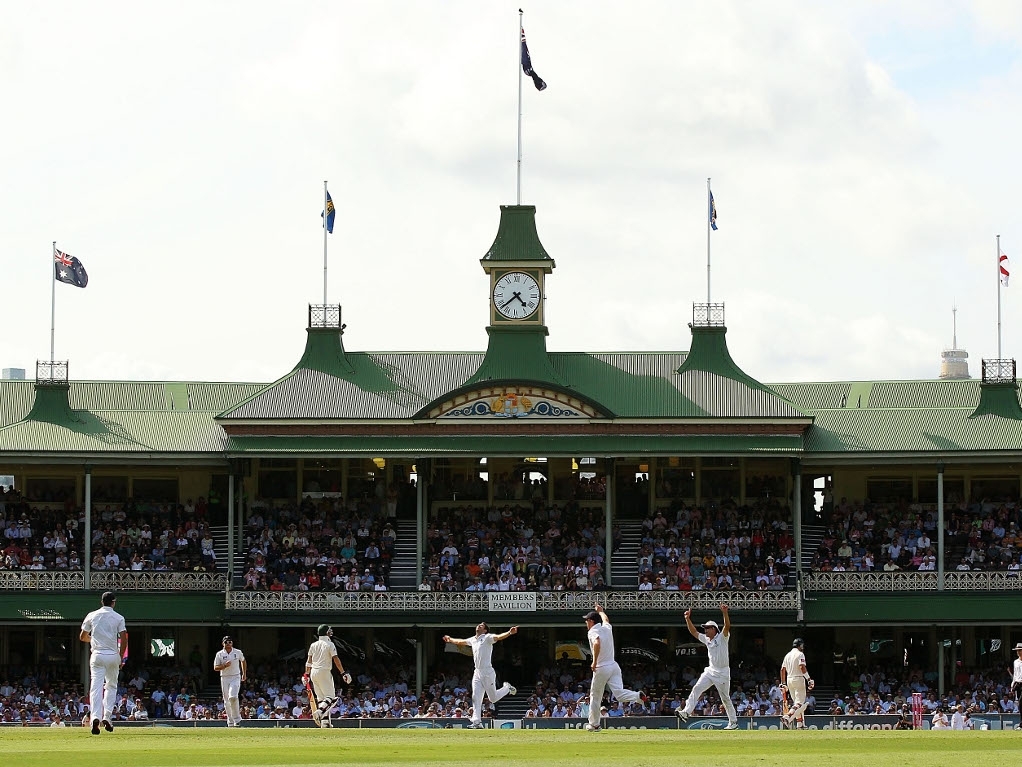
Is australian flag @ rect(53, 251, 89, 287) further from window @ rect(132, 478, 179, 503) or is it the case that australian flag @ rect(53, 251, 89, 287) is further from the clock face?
the clock face

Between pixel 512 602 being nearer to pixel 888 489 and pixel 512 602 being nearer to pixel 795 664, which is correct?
pixel 888 489

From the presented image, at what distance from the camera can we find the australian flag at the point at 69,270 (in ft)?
159

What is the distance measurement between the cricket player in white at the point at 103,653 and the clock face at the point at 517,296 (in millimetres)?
23373

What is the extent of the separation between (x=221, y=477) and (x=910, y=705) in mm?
17998

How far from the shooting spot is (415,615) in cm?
4350

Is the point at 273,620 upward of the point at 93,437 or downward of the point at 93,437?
downward

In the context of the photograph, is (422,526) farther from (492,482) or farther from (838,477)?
(838,477)

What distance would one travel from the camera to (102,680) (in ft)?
82.4

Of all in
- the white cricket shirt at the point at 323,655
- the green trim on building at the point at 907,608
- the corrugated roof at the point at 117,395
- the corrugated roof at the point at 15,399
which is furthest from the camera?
the corrugated roof at the point at 15,399

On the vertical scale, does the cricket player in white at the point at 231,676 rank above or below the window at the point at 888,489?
below

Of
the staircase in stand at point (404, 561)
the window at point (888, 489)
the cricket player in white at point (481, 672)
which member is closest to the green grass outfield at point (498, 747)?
the cricket player in white at point (481, 672)

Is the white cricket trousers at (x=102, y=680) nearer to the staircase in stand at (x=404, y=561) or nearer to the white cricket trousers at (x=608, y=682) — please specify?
the white cricket trousers at (x=608, y=682)

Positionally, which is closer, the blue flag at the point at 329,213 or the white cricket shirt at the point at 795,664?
the white cricket shirt at the point at 795,664

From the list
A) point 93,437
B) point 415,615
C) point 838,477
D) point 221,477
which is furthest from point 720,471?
point 93,437
